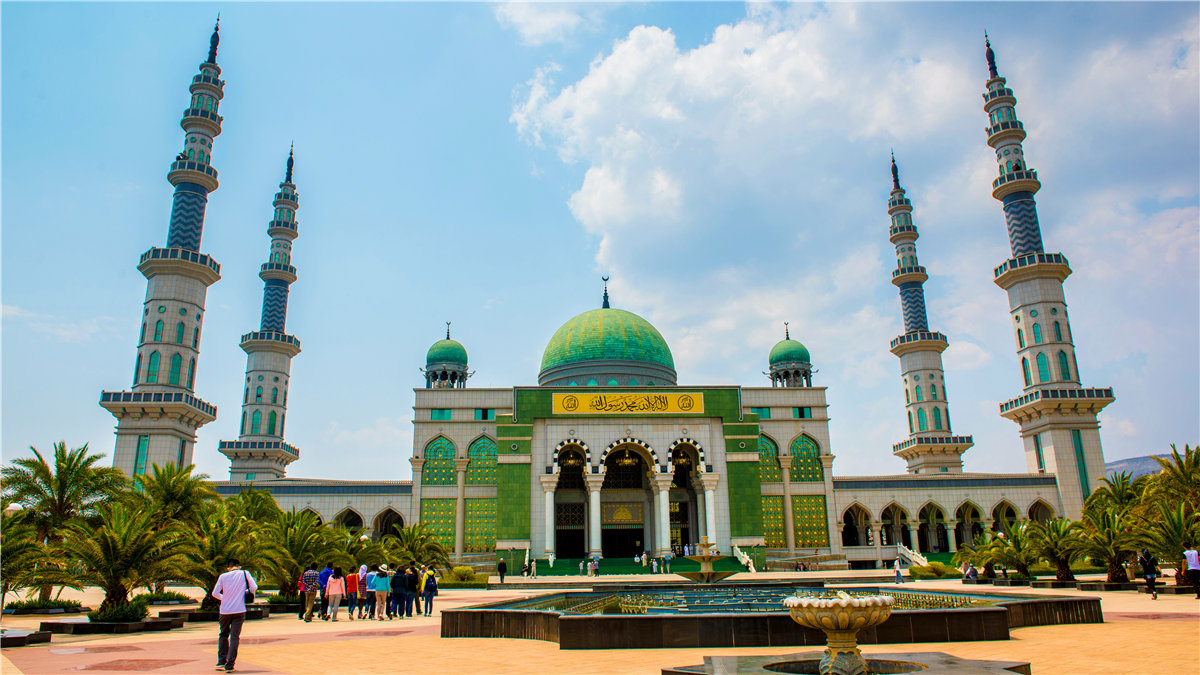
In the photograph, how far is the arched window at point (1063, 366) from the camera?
41.1 meters

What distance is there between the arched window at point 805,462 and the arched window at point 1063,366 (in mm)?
13901

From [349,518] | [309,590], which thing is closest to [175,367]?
[349,518]

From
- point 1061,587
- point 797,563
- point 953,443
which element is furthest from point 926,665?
point 953,443

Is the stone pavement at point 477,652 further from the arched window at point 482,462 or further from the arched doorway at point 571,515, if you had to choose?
the arched doorway at point 571,515

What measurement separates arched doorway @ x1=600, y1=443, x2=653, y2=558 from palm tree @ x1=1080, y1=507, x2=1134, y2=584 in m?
23.6

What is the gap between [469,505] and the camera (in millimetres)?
39781

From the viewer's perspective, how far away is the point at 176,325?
38.6 meters

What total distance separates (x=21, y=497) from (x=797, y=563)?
29.9 m

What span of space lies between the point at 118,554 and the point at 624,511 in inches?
1220

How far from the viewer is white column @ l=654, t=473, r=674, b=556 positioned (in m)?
37.0

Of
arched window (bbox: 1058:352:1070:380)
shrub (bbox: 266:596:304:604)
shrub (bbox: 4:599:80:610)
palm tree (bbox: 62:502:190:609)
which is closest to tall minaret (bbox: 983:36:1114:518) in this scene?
arched window (bbox: 1058:352:1070:380)

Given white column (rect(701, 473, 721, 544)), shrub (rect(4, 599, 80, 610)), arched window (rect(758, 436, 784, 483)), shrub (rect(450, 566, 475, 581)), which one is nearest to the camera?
shrub (rect(4, 599, 80, 610))

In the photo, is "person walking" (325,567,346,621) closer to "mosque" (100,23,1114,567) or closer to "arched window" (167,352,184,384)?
"mosque" (100,23,1114,567)

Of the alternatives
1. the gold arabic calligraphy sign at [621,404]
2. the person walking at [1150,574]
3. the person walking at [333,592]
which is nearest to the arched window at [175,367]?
the gold arabic calligraphy sign at [621,404]
